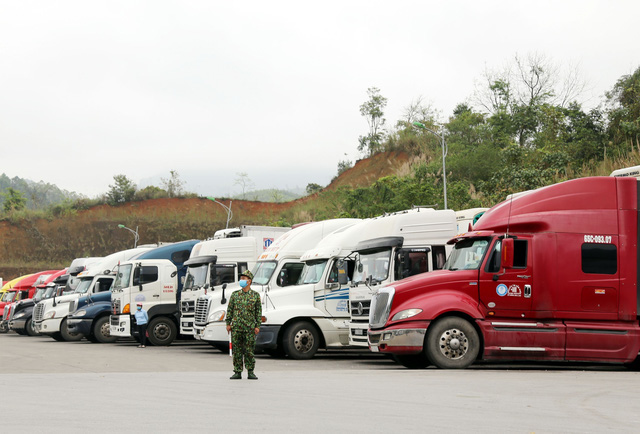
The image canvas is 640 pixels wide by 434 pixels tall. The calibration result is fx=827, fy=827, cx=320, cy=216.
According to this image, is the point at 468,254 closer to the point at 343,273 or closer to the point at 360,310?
the point at 360,310

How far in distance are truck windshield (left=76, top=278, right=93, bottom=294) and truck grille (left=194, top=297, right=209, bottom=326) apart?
8913mm

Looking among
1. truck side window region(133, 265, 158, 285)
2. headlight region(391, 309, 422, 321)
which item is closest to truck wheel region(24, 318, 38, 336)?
truck side window region(133, 265, 158, 285)

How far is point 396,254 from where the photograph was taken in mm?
18953

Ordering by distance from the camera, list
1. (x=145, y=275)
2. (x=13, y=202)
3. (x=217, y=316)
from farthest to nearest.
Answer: (x=13, y=202) → (x=145, y=275) → (x=217, y=316)

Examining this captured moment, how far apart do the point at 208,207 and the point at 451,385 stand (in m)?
85.2

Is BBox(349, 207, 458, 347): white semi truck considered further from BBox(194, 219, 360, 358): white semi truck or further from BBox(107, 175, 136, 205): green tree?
BBox(107, 175, 136, 205): green tree

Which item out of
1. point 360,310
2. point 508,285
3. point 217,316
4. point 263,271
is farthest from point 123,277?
point 508,285

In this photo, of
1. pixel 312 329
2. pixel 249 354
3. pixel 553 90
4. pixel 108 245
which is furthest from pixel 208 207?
pixel 249 354

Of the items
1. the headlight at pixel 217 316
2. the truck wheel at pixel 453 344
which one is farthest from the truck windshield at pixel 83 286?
the truck wheel at pixel 453 344

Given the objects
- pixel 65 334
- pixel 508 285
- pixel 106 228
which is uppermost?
pixel 106 228

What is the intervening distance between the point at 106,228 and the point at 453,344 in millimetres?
81056

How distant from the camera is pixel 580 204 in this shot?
1606cm

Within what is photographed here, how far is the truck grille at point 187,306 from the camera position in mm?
25359

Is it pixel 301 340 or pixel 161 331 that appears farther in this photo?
pixel 161 331
